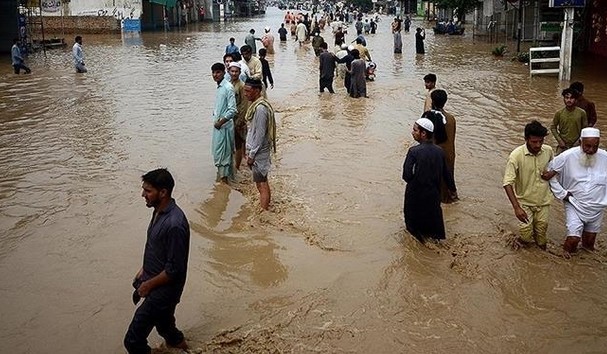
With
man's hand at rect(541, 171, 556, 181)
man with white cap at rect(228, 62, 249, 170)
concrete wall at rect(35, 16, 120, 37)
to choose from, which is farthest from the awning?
man's hand at rect(541, 171, 556, 181)

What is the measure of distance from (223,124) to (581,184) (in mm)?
4332

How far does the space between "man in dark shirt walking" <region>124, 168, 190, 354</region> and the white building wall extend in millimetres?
42436

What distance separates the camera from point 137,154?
33.6 ft

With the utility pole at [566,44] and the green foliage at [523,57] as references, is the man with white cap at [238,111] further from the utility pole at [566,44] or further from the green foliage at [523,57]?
the green foliage at [523,57]

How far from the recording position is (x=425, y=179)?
593cm

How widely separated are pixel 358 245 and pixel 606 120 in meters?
8.21

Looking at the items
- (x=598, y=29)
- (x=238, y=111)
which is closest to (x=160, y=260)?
(x=238, y=111)

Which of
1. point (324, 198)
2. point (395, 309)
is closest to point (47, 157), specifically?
point (324, 198)

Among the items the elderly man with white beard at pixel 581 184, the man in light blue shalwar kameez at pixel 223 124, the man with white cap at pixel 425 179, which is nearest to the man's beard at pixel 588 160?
the elderly man with white beard at pixel 581 184

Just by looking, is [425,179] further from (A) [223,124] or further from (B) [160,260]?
(A) [223,124]

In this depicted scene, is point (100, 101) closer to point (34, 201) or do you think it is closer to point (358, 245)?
point (34, 201)

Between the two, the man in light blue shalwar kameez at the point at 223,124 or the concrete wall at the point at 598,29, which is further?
the concrete wall at the point at 598,29

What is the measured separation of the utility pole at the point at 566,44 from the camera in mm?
15945

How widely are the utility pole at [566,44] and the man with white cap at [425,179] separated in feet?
39.2
